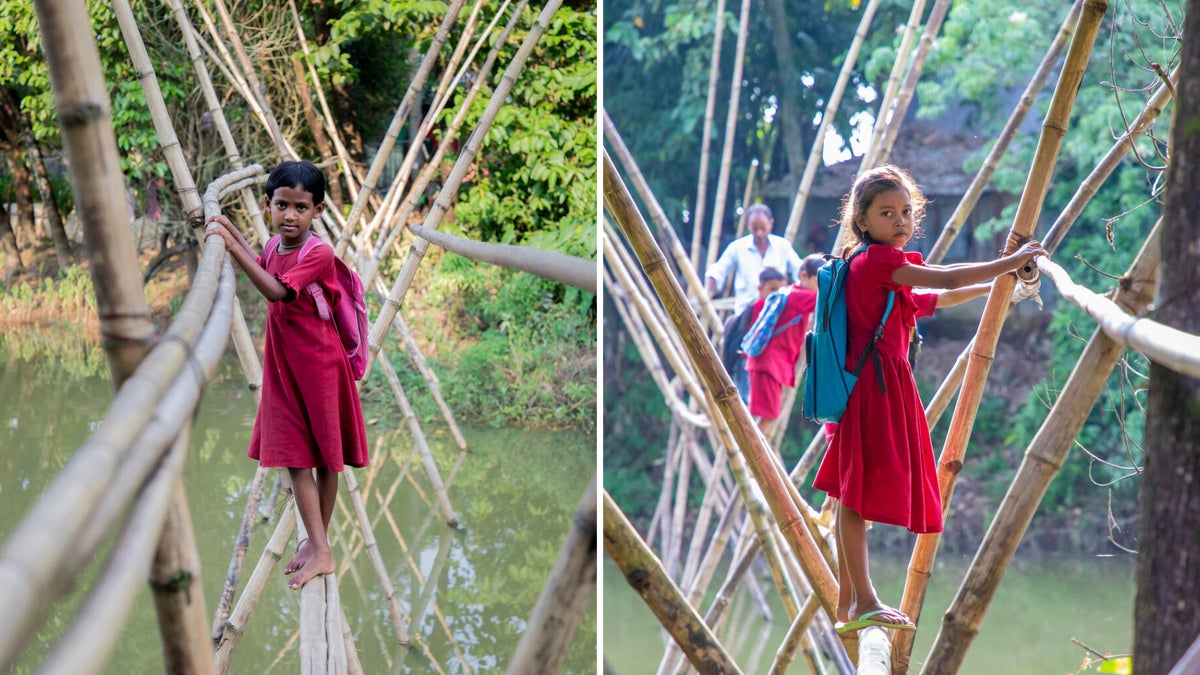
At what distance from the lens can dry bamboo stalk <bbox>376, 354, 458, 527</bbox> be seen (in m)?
3.92

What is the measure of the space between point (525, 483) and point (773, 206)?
12.9 feet

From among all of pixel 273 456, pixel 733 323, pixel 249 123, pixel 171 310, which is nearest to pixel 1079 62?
pixel 273 456

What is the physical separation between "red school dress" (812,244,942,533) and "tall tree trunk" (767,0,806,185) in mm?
6663

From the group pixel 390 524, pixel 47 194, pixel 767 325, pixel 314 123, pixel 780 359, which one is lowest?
pixel 390 524

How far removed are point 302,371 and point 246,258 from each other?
0.76ft

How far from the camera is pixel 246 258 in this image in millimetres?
1394

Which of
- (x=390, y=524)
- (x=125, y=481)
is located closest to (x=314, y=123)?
(x=390, y=524)

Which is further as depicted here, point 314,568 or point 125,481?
point 314,568

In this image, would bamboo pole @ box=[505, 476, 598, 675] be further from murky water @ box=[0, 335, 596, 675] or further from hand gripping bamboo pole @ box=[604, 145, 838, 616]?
murky water @ box=[0, 335, 596, 675]

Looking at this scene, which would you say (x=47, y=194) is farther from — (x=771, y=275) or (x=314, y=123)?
(x=771, y=275)

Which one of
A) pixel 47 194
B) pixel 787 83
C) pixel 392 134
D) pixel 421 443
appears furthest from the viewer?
pixel 47 194

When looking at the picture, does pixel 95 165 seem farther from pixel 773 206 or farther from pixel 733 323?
pixel 773 206

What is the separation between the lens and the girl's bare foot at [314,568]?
1.51 metres

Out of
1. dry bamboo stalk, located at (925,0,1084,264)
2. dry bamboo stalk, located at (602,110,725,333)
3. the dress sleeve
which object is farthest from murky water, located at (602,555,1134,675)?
the dress sleeve
